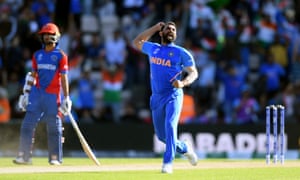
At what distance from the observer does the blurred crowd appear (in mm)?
24531

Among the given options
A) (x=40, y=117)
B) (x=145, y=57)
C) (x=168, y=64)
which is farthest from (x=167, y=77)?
(x=145, y=57)

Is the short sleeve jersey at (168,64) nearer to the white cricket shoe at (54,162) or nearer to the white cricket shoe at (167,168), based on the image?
the white cricket shoe at (167,168)

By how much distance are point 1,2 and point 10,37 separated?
1.53 meters

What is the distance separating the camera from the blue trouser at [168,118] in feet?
49.1

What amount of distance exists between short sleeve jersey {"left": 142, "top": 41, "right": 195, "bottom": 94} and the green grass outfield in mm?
1323

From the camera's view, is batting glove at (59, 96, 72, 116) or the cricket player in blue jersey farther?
batting glove at (59, 96, 72, 116)

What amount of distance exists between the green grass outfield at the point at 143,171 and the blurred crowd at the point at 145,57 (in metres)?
6.31

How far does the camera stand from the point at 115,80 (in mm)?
24672

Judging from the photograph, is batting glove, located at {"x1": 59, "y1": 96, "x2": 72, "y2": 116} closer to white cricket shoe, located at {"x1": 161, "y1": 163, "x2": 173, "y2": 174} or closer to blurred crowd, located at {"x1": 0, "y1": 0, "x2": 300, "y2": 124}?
white cricket shoe, located at {"x1": 161, "y1": 163, "x2": 173, "y2": 174}

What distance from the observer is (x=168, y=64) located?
15266 millimetres

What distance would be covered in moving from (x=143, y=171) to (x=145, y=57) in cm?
1016

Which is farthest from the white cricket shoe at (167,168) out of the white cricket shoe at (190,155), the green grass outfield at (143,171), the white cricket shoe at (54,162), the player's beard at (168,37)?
the white cricket shoe at (54,162)

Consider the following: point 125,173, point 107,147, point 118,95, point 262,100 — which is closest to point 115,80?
point 118,95

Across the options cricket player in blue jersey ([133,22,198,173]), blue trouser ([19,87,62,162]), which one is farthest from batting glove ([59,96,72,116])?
cricket player in blue jersey ([133,22,198,173])
